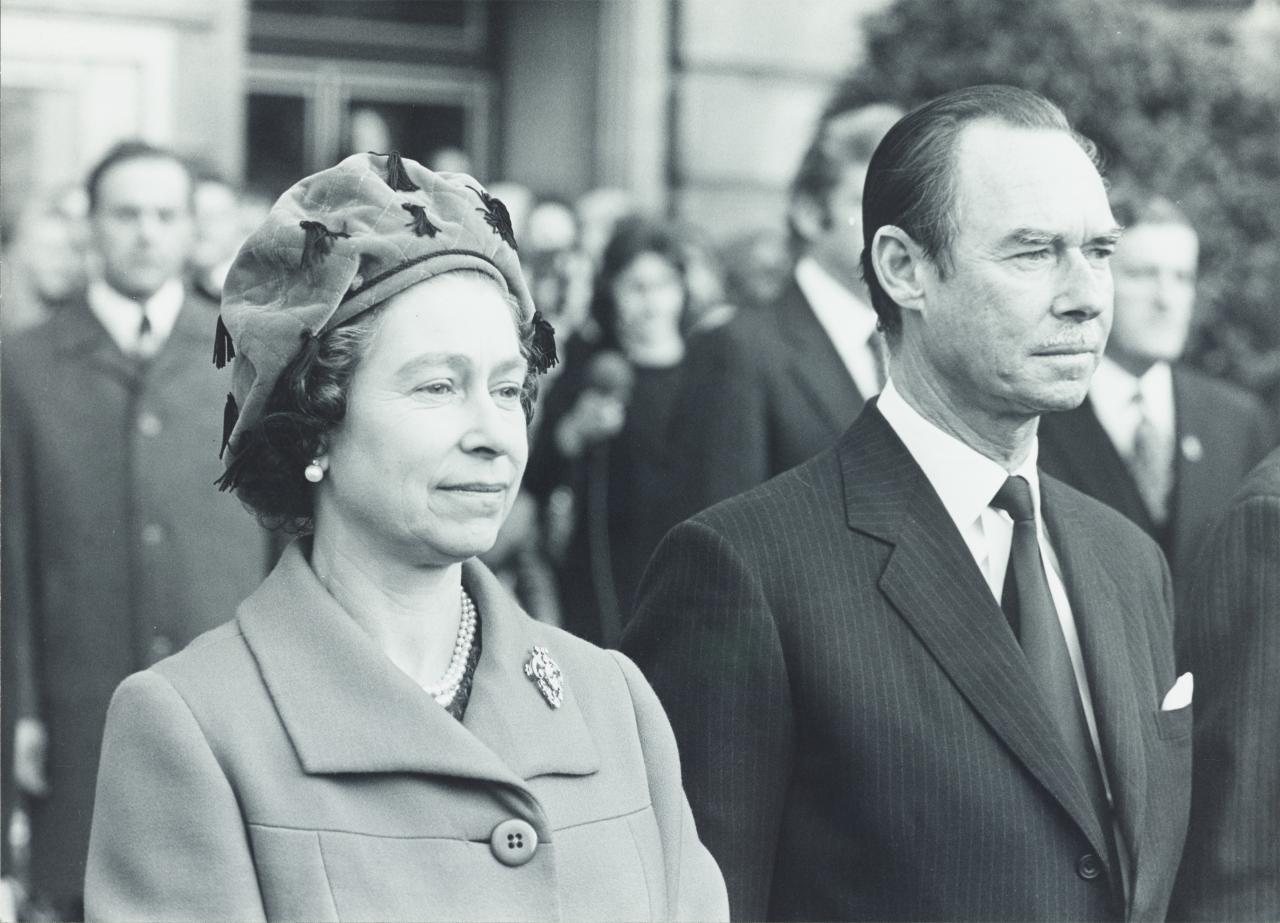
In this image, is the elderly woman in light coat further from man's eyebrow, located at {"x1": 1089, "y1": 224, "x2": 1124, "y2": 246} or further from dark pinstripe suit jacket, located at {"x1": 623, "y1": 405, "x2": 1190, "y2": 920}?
man's eyebrow, located at {"x1": 1089, "y1": 224, "x2": 1124, "y2": 246}

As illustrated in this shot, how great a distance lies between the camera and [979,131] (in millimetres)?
3322

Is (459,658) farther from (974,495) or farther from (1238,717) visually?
(1238,717)

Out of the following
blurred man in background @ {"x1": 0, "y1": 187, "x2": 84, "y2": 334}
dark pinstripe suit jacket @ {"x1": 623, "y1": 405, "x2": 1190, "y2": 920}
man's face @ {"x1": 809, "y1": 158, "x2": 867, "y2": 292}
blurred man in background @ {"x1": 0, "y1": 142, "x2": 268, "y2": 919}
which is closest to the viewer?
dark pinstripe suit jacket @ {"x1": 623, "y1": 405, "x2": 1190, "y2": 920}

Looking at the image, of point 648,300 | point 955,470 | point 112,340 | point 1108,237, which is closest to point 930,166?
point 1108,237

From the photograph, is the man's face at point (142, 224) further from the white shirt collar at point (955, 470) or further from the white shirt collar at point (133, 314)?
the white shirt collar at point (955, 470)

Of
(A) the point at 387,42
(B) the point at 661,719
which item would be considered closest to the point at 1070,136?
(B) the point at 661,719

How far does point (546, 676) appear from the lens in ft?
8.96

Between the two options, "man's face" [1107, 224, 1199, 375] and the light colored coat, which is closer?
the light colored coat

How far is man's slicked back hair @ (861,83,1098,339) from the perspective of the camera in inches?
130

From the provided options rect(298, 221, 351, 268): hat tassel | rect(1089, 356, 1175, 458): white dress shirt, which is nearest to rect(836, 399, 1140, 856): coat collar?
rect(298, 221, 351, 268): hat tassel

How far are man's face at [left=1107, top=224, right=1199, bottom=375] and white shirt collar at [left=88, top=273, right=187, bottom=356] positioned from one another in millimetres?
2582

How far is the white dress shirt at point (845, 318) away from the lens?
5.07 metres

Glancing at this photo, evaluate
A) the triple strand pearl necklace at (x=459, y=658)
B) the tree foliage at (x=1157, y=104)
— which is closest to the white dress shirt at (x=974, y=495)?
the triple strand pearl necklace at (x=459, y=658)

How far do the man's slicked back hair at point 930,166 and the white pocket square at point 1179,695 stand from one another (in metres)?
0.72
